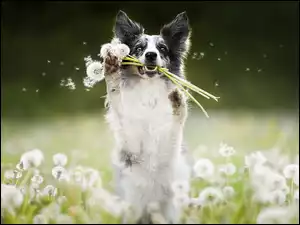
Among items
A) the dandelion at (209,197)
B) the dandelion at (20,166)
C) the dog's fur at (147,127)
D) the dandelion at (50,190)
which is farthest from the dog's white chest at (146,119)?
the dandelion at (20,166)

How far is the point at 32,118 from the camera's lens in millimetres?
2635

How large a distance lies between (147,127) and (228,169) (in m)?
0.48

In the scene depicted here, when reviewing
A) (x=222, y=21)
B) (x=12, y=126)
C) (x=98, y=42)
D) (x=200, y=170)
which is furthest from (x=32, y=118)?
(x=222, y=21)

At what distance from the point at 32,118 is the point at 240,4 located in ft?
4.13

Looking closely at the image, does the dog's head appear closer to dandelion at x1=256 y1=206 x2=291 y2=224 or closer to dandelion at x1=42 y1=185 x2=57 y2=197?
dandelion at x1=42 y1=185 x2=57 y2=197

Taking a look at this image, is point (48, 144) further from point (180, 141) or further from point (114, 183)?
point (180, 141)

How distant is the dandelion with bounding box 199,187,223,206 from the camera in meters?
2.54

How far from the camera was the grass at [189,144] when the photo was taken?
2.54 meters

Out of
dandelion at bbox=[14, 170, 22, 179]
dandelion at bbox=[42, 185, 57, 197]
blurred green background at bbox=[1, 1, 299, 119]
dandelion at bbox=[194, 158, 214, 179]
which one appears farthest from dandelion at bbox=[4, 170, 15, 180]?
dandelion at bbox=[194, 158, 214, 179]

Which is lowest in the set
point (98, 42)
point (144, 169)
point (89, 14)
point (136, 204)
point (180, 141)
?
point (136, 204)

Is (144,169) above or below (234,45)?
below

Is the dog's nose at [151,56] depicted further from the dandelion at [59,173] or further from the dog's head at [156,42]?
the dandelion at [59,173]

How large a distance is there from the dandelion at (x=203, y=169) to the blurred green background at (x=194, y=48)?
0.98 ft

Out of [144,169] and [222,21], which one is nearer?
[144,169]
